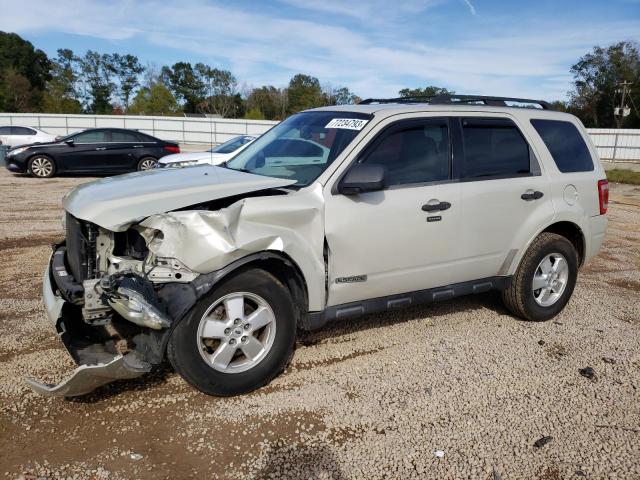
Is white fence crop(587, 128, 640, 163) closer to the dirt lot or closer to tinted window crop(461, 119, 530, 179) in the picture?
the dirt lot

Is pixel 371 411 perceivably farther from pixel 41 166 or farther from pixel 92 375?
pixel 41 166

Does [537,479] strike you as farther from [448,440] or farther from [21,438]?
[21,438]

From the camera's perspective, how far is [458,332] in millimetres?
4699

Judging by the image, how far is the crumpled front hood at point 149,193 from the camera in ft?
10.2

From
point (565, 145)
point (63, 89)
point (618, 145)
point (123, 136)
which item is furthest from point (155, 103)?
point (565, 145)

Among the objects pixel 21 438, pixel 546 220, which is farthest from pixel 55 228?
pixel 546 220

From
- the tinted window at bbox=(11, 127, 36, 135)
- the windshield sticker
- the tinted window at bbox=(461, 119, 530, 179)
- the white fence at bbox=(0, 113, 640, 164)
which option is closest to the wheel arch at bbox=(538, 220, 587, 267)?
the tinted window at bbox=(461, 119, 530, 179)

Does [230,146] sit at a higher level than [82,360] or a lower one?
higher

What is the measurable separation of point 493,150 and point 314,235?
2.02m

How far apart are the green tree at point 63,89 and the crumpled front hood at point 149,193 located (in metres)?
64.4

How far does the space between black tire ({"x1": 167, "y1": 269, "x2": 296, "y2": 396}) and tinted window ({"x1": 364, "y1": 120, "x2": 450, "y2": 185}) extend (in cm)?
125

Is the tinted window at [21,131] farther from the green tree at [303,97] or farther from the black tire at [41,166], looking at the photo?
the green tree at [303,97]

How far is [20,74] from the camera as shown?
76.1 meters

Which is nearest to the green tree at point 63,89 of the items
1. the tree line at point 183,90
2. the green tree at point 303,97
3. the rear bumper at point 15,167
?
the tree line at point 183,90
